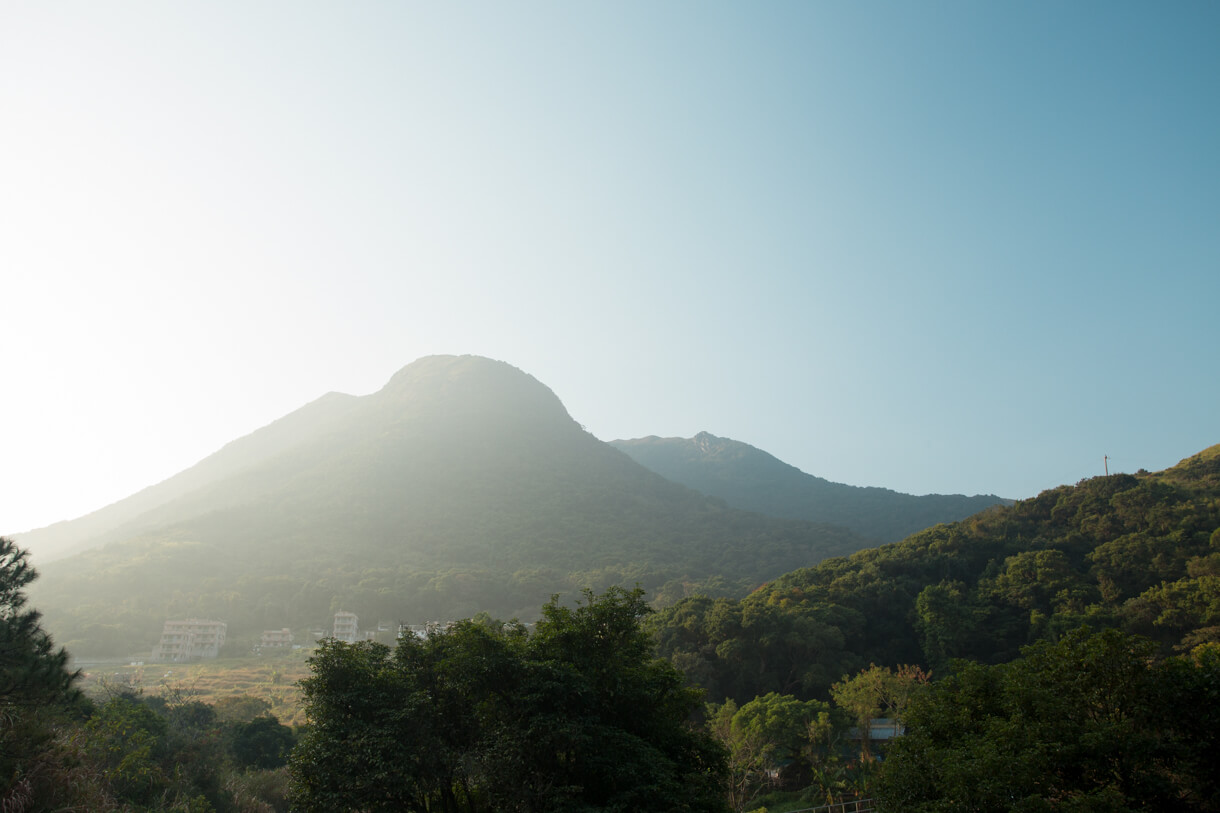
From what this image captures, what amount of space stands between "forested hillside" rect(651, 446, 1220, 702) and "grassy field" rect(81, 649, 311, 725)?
2025 centimetres

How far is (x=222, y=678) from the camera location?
3919cm

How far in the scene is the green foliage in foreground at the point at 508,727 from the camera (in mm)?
10445

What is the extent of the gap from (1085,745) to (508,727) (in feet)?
29.3

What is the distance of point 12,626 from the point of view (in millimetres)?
9836

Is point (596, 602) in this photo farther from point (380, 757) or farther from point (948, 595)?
point (948, 595)

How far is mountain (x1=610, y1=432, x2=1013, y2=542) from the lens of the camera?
118 meters

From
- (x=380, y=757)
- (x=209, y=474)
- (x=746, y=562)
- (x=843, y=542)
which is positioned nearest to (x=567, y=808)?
(x=380, y=757)

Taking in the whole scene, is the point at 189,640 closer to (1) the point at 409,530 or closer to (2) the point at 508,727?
(1) the point at 409,530

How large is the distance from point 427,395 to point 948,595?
10198 cm

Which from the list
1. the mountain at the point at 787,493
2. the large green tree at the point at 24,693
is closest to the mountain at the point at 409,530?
the mountain at the point at 787,493

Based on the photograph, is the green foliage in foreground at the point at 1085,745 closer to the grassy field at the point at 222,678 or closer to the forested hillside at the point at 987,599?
the forested hillside at the point at 987,599

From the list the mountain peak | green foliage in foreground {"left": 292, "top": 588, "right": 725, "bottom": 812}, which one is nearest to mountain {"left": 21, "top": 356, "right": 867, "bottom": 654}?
the mountain peak

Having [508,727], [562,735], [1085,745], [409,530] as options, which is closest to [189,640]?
[409,530]

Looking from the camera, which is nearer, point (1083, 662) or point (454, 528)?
point (1083, 662)
